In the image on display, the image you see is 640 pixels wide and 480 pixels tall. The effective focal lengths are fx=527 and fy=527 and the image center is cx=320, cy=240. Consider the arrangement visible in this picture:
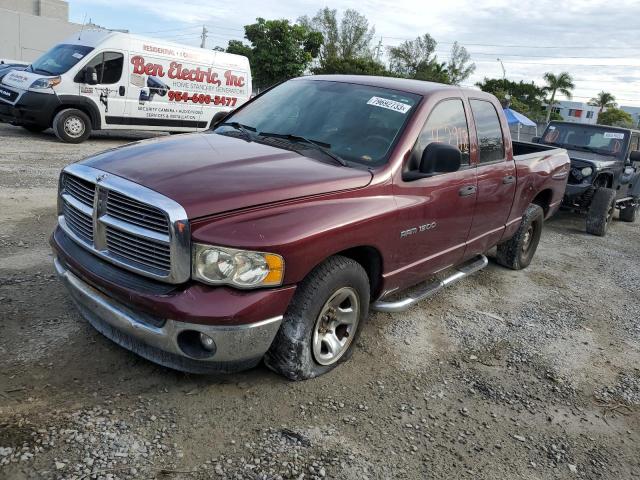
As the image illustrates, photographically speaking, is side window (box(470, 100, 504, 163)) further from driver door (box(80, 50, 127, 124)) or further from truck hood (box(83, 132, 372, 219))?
driver door (box(80, 50, 127, 124))

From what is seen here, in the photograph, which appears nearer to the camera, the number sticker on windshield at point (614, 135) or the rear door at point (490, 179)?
the rear door at point (490, 179)

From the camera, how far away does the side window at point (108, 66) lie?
11.6 m

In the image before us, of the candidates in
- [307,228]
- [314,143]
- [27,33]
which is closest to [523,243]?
[314,143]

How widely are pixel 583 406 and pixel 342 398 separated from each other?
163cm

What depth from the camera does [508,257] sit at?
6.03m

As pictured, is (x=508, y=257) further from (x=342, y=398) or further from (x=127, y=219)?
(x=127, y=219)

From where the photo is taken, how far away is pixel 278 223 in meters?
2.71

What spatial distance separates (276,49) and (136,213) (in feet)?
111

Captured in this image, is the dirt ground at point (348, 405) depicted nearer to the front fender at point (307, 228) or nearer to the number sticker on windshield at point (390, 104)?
the front fender at point (307, 228)

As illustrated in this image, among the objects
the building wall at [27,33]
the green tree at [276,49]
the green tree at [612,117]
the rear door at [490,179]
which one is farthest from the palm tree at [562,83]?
the rear door at [490,179]

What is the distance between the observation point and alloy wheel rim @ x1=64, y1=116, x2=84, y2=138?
37.6 feet

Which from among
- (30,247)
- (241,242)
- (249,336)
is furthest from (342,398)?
(30,247)

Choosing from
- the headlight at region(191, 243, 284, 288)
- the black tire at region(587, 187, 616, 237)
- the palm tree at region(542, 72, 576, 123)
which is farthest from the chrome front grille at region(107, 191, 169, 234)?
the palm tree at region(542, 72, 576, 123)

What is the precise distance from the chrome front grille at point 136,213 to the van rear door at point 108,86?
32.9 feet
